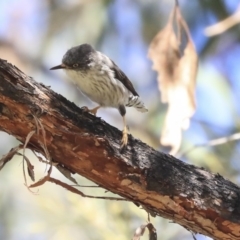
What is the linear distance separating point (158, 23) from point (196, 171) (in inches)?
61.6

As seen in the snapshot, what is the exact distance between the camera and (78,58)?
1.82 m

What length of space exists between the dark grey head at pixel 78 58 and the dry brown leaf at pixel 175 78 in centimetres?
24

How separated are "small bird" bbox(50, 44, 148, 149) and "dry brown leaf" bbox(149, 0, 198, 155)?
137mm

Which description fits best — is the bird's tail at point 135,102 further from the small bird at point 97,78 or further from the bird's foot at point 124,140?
the bird's foot at point 124,140

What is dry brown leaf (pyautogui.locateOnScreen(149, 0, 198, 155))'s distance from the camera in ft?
5.66

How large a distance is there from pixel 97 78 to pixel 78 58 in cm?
10

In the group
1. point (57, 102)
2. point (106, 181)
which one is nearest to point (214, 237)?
point (106, 181)

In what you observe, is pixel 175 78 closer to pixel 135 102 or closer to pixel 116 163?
pixel 135 102

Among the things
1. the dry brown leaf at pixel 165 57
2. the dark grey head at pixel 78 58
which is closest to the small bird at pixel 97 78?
the dark grey head at pixel 78 58

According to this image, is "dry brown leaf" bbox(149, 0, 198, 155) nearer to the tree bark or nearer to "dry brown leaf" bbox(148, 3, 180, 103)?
"dry brown leaf" bbox(148, 3, 180, 103)

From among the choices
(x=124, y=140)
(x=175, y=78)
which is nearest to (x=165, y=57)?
(x=175, y=78)

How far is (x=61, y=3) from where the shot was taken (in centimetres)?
290

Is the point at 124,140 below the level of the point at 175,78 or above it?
below

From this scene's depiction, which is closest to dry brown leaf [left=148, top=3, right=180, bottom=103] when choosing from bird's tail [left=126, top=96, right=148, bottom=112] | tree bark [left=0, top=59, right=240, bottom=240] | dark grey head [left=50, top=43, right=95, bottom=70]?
bird's tail [left=126, top=96, right=148, bottom=112]
